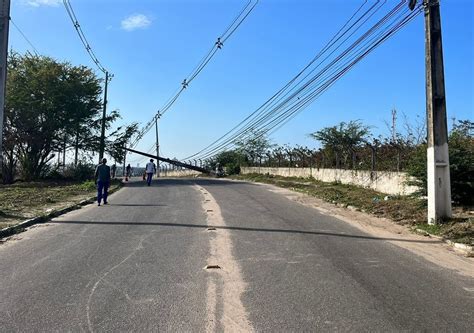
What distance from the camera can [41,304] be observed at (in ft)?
17.2

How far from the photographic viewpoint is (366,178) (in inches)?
893

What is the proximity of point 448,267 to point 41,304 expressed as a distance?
19.8 feet

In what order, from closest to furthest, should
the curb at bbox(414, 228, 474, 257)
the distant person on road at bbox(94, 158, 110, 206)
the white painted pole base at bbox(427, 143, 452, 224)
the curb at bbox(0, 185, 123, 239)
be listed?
1. the curb at bbox(414, 228, 474, 257)
2. the curb at bbox(0, 185, 123, 239)
3. the white painted pole base at bbox(427, 143, 452, 224)
4. the distant person on road at bbox(94, 158, 110, 206)

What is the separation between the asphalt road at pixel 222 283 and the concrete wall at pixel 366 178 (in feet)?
27.9

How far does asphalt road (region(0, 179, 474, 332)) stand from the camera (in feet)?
15.6

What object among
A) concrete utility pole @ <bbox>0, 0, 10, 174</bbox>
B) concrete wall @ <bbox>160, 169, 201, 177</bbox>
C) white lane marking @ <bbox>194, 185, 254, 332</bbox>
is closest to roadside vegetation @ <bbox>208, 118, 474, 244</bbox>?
white lane marking @ <bbox>194, 185, 254, 332</bbox>

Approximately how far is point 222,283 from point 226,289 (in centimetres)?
27

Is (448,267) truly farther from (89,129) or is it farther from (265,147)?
(265,147)

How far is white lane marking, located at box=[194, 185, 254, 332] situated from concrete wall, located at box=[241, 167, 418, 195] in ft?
33.6

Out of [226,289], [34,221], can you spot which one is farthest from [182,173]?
[226,289]

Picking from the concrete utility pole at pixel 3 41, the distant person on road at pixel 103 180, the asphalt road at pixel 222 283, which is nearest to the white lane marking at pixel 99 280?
the asphalt road at pixel 222 283

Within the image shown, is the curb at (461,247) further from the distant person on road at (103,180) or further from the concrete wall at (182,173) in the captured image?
the concrete wall at (182,173)

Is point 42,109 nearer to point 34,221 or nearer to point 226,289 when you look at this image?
point 34,221

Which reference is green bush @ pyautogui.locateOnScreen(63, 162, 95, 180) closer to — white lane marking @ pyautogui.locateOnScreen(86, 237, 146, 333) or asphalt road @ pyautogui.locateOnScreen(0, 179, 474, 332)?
asphalt road @ pyautogui.locateOnScreen(0, 179, 474, 332)
